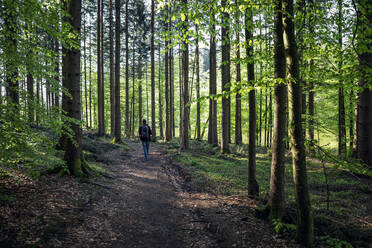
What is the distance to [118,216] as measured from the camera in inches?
209

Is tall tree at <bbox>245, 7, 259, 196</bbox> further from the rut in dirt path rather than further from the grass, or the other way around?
the rut in dirt path

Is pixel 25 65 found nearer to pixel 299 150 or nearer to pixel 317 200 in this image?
pixel 299 150

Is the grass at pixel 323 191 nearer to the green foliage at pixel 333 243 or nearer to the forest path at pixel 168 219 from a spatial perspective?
the green foliage at pixel 333 243

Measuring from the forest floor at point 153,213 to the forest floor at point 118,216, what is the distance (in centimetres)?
1

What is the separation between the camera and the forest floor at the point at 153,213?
4.11 metres

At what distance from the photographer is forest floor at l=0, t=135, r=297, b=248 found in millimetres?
4012

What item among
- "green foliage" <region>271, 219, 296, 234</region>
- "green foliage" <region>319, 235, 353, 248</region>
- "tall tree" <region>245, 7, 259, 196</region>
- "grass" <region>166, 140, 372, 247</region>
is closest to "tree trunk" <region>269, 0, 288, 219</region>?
"green foliage" <region>271, 219, 296, 234</region>

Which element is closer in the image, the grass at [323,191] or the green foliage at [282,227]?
the green foliage at [282,227]

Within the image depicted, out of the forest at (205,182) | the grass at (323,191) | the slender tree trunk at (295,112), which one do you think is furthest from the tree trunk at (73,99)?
the slender tree trunk at (295,112)

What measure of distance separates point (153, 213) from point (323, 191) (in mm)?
6232

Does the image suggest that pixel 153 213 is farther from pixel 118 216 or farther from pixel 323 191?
pixel 323 191

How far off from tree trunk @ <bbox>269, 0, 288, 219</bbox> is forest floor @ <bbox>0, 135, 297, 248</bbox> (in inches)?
23.5

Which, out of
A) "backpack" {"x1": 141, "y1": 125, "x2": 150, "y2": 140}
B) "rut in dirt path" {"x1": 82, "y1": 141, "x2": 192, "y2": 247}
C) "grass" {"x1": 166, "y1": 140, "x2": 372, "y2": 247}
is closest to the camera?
"rut in dirt path" {"x1": 82, "y1": 141, "x2": 192, "y2": 247}

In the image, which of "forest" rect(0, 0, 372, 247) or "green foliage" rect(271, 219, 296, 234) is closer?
"forest" rect(0, 0, 372, 247)
